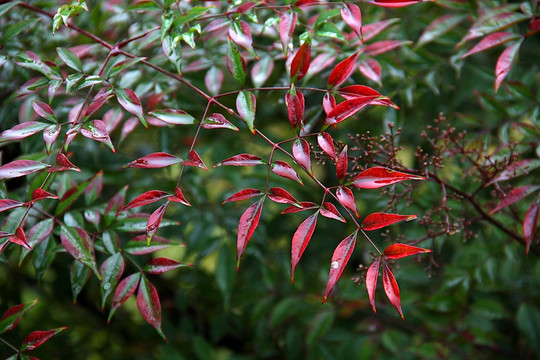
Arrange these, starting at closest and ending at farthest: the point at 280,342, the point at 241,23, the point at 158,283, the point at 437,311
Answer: the point at 241,23 → the point at 437,311 → the point at 158,283 → the point at 280,342

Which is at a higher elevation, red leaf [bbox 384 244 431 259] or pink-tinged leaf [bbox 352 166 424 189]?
pink-tinged leaf [bbox 352 166 424 189]

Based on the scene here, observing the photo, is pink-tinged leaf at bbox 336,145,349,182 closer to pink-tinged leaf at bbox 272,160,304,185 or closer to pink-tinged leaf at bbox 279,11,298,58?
pink-tinged leaf at bbox 272,160,304,185

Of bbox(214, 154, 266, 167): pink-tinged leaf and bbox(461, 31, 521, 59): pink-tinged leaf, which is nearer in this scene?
bbox(214, 154, 266, 167): pink-tinged leaf

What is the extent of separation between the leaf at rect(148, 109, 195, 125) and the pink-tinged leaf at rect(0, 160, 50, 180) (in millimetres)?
199

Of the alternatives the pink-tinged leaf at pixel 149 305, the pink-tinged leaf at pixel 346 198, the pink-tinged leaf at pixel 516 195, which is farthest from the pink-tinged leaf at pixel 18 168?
the pink-tinged leaf at pixel 516 195

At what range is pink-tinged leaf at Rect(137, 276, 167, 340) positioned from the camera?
2.67ft

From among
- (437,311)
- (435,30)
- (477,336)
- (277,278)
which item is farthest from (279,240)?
(435,30)

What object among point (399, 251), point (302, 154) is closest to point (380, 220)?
point (399, 251)

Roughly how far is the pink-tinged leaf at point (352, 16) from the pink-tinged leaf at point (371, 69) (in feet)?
0.50

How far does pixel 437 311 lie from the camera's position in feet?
4.46

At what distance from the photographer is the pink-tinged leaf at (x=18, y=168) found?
77 centimetres

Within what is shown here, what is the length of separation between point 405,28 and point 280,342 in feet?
3.69

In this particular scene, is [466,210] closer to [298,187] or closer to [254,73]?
[298,187]

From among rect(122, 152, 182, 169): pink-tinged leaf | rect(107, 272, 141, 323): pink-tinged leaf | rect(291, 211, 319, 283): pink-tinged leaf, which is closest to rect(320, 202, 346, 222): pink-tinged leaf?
rect(291, 211, 319, 283): pink-tinged leaf
